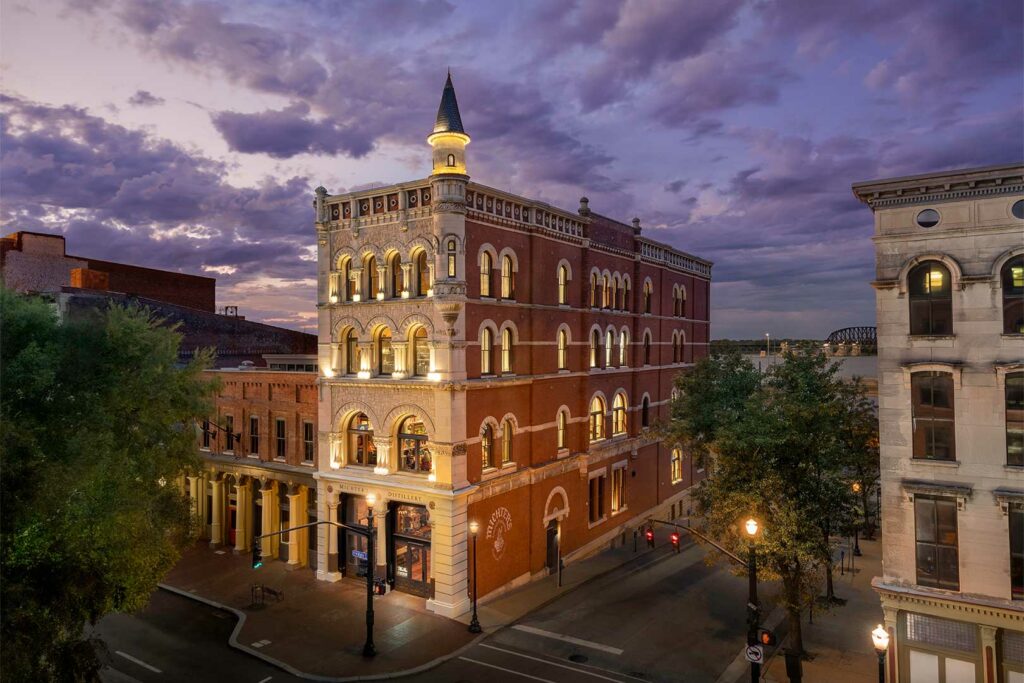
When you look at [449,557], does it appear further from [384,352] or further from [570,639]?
[384,352]

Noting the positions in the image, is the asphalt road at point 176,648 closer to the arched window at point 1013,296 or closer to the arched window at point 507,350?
the arched window at point 507,350

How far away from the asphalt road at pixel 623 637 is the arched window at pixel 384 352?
1213 cm

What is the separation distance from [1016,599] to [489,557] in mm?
18512

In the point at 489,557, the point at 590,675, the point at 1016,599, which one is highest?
the point at 1016,599

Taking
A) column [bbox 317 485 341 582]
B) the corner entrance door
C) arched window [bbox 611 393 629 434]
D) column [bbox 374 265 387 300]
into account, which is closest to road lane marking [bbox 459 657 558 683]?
column [bbox 317 485 341 582]

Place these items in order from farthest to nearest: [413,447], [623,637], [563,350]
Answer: [563,350] → [413,447] → [623,637]

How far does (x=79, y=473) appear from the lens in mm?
15641

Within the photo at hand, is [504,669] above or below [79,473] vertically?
below

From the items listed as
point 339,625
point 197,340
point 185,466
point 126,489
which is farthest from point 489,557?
point 197,340

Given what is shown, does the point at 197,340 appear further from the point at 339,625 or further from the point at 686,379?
the point at 686,379

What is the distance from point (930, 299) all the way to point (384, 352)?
2100 cm

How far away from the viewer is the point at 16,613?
46.8 ft

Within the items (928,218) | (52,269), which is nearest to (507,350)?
(928,218)

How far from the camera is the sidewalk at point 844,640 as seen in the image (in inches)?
874
